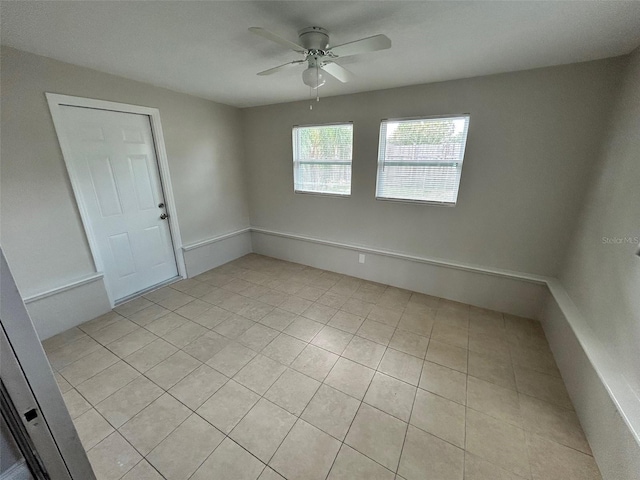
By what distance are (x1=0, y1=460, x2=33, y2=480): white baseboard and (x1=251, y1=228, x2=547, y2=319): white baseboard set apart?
3.12 meters

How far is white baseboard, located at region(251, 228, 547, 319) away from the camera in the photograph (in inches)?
104

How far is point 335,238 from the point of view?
369cm

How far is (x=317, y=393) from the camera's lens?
185 cm

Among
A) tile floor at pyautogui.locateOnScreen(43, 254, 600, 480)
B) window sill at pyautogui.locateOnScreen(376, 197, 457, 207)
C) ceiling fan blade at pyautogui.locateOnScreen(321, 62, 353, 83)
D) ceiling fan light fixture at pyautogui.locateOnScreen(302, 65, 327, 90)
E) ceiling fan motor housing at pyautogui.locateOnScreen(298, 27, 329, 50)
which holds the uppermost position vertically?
ceiling fan motor housing at pyautogui.locateOnScreen(298, 27, 329, 50)

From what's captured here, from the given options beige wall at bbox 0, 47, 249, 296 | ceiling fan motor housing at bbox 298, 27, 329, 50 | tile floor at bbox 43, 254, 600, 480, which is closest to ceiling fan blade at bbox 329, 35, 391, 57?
ceiling fan motor housing at bbox 298, 27, 329, 50

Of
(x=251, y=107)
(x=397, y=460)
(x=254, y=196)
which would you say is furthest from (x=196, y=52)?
(x=397, y=460)

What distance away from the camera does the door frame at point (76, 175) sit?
7.30ft

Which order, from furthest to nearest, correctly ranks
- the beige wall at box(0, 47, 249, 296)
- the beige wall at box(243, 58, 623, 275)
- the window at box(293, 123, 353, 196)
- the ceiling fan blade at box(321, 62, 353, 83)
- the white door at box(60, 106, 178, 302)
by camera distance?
the window at box(293, 123, 353, 196)
the white door at box(60, 106, 178, 302)
the beige wall at box(243, 58, 623, 275)
the beige wall at box(0, 47, 249, 296)
the ceiling fan blade at box(321, 62, 353, 83)

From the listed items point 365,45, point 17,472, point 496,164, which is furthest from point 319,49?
point 17,472

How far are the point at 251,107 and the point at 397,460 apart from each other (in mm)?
4307

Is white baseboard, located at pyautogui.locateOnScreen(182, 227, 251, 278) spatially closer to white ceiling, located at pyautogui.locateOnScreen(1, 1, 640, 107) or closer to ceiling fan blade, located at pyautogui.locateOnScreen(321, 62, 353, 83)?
white ceiling, located at pyautogui.locateOnScreen(1, 1, 640, 107)

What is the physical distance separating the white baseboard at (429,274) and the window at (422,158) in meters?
0.78

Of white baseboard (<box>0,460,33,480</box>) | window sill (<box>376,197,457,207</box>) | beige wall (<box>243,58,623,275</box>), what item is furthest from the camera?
window sill (<box>376,197,457,207</box>)

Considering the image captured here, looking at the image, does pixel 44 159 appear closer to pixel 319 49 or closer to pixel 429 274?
pixel 319 49
